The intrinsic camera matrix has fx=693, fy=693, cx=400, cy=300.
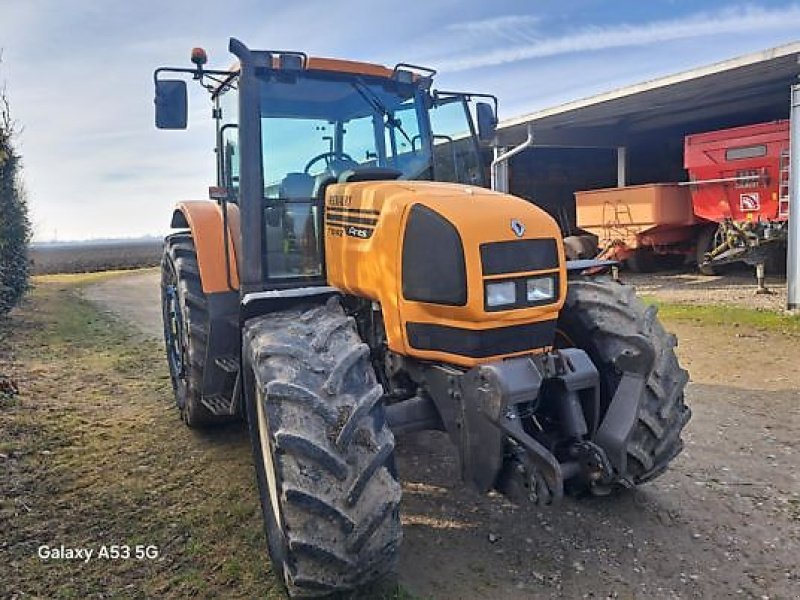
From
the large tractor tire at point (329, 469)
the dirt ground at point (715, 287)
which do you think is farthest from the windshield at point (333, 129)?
the dirt ground at point (715, 287)

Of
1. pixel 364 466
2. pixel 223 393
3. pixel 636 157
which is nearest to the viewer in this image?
pixel 364 466

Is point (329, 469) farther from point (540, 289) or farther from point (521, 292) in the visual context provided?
point (540, 289)

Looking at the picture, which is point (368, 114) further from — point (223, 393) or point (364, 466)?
point (364, 466)

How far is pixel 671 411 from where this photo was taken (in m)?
3.44

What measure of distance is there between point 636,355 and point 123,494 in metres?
2.92

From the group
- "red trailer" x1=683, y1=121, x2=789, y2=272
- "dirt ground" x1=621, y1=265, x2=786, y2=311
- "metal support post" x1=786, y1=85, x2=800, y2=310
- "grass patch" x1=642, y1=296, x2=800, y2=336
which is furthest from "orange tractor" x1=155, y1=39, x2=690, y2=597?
"red trailer" x1=683, y1=121, x2=789, y2=272

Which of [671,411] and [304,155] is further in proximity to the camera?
[304,155]

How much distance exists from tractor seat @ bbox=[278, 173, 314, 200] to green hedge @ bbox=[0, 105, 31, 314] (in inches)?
276

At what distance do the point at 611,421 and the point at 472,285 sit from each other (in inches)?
36.2

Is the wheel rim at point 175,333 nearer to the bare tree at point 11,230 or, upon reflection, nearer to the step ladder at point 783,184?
the bare tree at point 11,230

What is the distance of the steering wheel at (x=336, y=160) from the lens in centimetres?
411

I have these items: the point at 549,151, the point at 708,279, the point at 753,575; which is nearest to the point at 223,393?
the point at 753,575

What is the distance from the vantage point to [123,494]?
397 centimetres

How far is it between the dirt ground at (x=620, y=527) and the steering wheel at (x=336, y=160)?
1.86 metres
